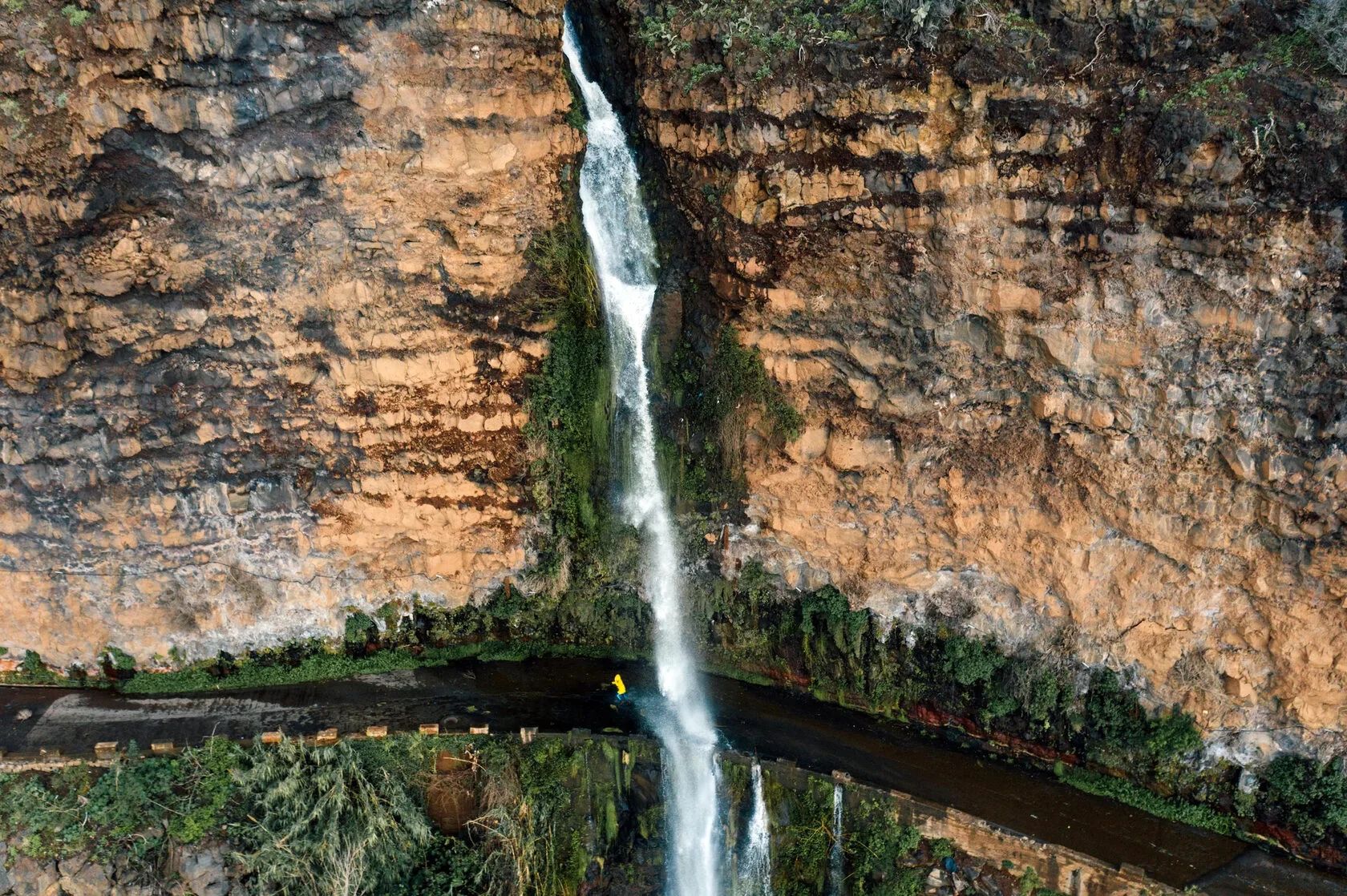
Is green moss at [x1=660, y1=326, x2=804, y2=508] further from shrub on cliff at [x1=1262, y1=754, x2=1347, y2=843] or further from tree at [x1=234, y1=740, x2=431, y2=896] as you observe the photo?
shrub on cliff at [x1=1262, y1=754, x2=1347, y2=843]

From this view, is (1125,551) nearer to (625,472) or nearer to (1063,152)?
(1063,152)

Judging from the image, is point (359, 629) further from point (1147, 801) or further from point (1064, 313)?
point (1147, 801)

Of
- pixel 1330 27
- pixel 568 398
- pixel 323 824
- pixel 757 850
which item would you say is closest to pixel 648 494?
pixel 568 398

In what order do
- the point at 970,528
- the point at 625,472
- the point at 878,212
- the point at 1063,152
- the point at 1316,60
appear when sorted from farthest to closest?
1. the point at 625,472
2. the point at 970,528
3. the point at 878,212
4. the point at 1063,152
5. the point at 1316,60

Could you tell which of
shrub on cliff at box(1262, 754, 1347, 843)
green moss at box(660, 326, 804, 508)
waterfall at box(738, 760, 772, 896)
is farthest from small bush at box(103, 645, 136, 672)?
shrub on cliff at box(1262, 754, 1347, 843)

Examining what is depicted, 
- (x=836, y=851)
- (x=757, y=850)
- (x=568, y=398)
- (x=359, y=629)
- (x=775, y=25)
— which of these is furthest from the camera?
(x=359, y=629)

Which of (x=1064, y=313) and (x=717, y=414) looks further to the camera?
(x=717, y=414)

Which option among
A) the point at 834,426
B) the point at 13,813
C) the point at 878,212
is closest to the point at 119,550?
the point at 13,813
